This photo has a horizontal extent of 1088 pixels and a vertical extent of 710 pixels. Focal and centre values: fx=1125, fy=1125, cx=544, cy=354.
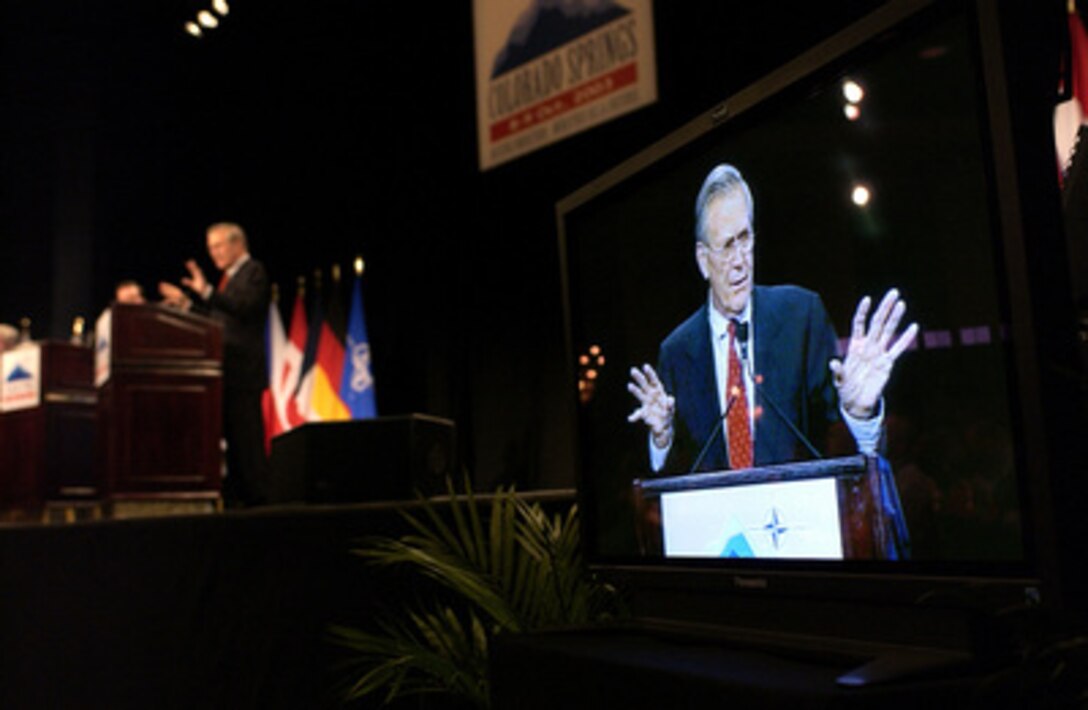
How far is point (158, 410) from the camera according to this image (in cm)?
510

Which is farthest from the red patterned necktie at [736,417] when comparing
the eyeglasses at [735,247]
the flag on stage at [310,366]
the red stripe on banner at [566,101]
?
the flag on stage at [310,366]

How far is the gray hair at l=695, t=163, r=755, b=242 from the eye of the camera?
6.10ft

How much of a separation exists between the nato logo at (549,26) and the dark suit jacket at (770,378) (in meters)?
2.53

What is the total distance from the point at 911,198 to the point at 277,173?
698 centimetres

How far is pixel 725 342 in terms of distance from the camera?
6.22 feet

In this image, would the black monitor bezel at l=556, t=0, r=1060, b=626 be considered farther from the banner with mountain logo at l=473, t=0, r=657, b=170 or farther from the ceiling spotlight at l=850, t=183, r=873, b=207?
the banner with mountain logo at l=473, t=0, r=657, b=170

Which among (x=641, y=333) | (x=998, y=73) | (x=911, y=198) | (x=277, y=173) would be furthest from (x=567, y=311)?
(x=277, y=173)

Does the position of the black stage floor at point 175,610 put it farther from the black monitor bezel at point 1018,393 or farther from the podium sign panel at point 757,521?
the black monitor bezel at point 1018,393

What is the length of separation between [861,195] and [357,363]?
19.1 ft

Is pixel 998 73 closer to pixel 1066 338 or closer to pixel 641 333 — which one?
pixel 1066 338

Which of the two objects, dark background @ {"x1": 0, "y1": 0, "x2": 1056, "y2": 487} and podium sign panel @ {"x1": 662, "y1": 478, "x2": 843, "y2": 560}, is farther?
dark background @ {"x1": 0, "y1": 0, "x2": 1056, "y2": 487}

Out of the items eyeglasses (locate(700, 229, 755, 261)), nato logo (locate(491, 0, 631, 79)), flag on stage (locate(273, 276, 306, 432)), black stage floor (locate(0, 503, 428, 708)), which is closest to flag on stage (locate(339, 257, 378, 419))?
flag on stage (locate(273, 276, 306, 432))

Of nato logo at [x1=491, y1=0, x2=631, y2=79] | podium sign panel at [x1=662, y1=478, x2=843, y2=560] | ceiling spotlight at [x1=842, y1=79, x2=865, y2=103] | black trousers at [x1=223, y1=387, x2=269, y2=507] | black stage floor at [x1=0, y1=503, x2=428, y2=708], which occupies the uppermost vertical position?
nato logo at [x1=491, y1=0, x2=631, y2=79]

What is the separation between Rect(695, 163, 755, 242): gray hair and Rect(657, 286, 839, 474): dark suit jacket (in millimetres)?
144
